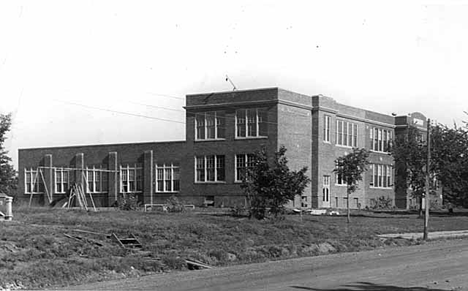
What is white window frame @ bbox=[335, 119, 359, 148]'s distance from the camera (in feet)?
243

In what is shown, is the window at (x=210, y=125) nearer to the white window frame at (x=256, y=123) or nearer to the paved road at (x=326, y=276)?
the white window frame at (x=256, y=123)

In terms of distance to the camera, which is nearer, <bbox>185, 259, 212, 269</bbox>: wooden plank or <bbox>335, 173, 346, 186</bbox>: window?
<bbox>185, 259, 212, 269</bbox>: wooden plank

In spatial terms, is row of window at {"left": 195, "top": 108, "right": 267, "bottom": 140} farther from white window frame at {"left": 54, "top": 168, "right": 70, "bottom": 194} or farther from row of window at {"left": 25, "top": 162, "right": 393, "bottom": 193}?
white window frame at {"left": 54, "top": 168, "right": 70, "bottom": 194}

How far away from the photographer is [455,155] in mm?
60969

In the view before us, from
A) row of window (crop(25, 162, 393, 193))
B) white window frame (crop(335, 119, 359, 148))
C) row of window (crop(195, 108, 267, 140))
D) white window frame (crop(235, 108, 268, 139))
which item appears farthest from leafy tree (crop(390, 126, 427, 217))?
row of window (crop(195, 108, 267, 140))

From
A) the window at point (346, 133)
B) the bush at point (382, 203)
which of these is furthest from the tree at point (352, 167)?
the bush at point (382, 203)

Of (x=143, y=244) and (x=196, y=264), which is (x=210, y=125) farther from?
(x=196, y=264)

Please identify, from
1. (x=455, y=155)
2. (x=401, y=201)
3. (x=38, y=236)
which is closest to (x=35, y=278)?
(x=38, y=236)

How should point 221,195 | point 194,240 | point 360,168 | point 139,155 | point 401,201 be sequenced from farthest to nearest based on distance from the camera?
point 401,201 → point 139,155 → point 221,195 → point 360,168 → point 194,240

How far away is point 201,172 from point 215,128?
14.8 feet

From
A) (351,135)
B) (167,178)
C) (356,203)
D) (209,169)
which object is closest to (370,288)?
(209,169)

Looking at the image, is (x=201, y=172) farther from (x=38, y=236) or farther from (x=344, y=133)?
(x=38, y=236)

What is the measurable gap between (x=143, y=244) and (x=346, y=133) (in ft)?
171

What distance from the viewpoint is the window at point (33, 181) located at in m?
80.8
